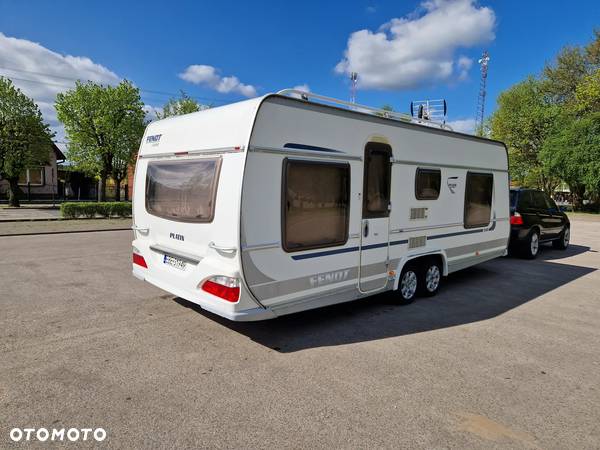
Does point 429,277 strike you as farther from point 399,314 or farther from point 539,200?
point 539,200

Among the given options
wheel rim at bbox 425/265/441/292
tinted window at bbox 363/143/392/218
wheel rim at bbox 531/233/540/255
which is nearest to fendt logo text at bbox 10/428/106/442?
tinted window at bbox 363/143/392/218

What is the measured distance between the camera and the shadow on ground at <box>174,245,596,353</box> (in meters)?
4.66

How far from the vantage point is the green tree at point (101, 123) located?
23.1 m

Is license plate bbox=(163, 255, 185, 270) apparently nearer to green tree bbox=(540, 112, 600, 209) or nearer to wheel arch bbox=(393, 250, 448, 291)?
wheel arch bbox=(393, 250, 448, 291)

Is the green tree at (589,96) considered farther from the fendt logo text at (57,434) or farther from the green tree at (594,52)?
the fendt logo text at (57,434)

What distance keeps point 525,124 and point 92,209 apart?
35.1 m

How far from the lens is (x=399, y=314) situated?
5.54 metres

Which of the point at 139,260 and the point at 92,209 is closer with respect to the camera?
the point at 139,260

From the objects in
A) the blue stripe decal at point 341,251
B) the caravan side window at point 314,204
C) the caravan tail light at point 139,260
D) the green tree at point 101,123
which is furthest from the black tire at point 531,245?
the green tree at point 101,123

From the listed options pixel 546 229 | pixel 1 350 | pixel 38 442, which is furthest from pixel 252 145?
pixel 546 229

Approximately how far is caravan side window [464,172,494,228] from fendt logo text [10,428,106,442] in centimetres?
609

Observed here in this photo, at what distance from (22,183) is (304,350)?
35761 mm

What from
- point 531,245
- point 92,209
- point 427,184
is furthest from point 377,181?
point 92,209

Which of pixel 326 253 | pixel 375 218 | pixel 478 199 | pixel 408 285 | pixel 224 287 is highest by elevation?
pixel 478 199
